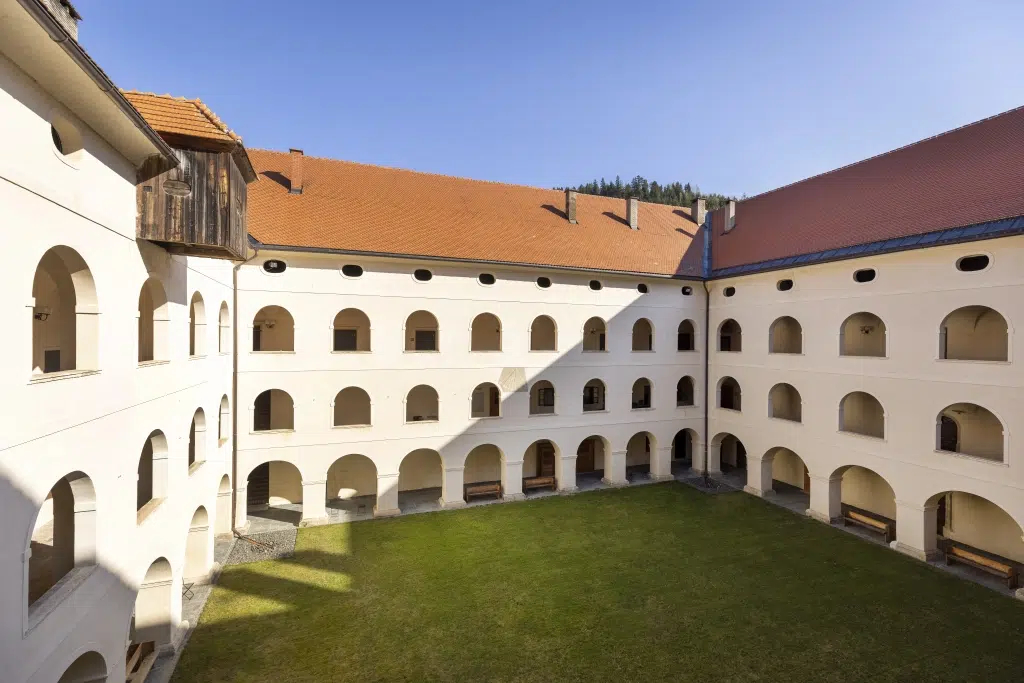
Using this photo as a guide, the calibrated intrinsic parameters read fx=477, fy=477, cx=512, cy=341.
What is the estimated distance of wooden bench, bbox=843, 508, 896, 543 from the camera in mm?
15545

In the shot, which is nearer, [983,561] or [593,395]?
[983,561]

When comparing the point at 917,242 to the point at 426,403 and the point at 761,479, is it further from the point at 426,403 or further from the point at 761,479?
the point at 426,403

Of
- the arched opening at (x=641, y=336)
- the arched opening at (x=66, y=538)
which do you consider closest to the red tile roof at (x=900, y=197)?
the arched opening at (x=641, y=336)

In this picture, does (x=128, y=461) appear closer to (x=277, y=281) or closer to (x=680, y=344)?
(x=277, y=281)

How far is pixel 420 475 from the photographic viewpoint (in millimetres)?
20625

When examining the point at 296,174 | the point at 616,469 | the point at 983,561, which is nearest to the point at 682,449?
the point at 616,469

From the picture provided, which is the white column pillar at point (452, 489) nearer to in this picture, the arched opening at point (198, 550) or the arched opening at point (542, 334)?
the arched opening at point (542, 334)

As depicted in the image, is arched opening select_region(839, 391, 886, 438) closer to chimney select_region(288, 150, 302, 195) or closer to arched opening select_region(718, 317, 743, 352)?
arched opening select_region(718, 317, 743, 352)

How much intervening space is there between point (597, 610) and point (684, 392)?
1441 centimetres

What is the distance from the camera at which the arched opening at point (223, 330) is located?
14492 millimetres

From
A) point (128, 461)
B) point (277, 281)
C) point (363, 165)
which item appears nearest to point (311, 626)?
point (128, 461)

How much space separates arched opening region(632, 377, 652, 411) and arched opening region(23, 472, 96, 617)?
726 inches

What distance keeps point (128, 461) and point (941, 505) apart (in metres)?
23.2

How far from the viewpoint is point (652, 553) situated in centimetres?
1467
